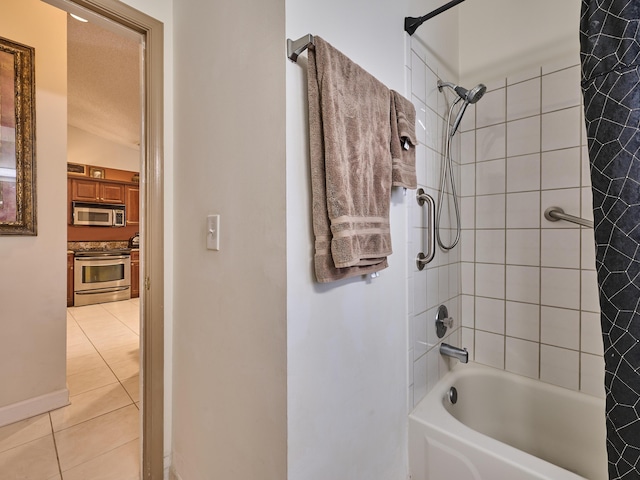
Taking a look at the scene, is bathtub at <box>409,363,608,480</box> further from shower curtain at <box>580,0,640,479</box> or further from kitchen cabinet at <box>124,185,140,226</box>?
kitchen cabinet at <box>124,185,140,226</box>

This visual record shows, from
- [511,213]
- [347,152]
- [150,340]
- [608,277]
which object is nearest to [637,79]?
[608,277]

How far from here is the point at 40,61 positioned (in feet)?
5.83

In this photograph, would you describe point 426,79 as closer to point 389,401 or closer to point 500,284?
point 500,284

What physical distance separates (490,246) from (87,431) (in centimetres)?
253

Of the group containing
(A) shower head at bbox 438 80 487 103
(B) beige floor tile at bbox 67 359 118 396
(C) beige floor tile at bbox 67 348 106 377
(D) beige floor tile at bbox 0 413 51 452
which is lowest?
(D) beige floor tile at bbox 0 413 51 452

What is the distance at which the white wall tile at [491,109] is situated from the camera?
1609mm

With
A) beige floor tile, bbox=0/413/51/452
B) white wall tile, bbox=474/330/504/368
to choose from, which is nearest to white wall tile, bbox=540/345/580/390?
white wall tile, bbox=474/330/504/368

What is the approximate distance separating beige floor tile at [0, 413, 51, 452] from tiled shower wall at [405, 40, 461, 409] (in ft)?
6.70

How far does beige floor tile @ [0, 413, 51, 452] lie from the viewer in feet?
5.10

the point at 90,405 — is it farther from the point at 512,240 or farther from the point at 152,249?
the point at 512,240

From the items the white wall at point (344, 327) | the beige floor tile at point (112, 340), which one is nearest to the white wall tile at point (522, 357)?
the white wall at point (344, 327)

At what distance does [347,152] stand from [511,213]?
1.25 meters

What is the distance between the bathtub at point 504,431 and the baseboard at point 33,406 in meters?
2.15

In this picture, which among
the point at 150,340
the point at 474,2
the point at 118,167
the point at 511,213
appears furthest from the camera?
the point at 118,167
